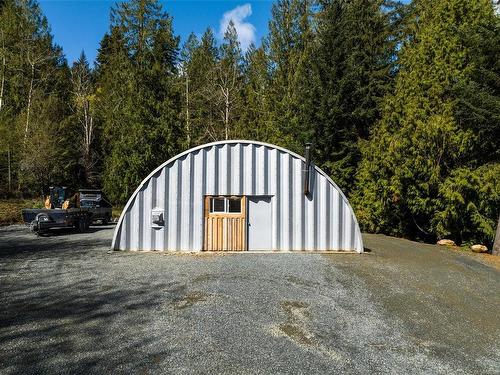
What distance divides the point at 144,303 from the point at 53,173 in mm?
24727

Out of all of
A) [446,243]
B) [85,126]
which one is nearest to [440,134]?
[446,243]

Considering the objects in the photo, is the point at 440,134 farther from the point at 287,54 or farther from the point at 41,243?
the point at 41,243

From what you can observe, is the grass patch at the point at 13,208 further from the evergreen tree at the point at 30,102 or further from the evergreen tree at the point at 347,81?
the evergreen tree at the point at 347,81

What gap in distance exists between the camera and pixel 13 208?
23562 millimetres

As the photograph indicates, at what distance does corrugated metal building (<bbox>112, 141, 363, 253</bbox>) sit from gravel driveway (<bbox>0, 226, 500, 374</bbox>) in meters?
1.42

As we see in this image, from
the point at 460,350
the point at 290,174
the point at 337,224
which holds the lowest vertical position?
the point at 460,350

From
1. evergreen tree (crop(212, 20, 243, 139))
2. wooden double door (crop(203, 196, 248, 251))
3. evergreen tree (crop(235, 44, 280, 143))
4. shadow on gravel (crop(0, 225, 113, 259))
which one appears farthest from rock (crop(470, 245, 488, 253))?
evergreen tree (crop(212, 20, 243, 139))

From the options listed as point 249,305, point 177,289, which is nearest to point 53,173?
point 177,289

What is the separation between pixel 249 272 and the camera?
9594 mm

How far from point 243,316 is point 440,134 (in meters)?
14.7

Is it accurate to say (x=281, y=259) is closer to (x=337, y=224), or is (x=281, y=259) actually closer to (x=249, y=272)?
(x=249, y=272)

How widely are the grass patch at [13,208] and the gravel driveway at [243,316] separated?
1278 cm

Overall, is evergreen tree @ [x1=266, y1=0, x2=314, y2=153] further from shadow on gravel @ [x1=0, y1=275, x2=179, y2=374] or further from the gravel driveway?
shadow on gravel @ [x1=0, y1=275, x2=179, y2=374]

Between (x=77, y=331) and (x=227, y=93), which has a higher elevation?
(x=227, y=93)
